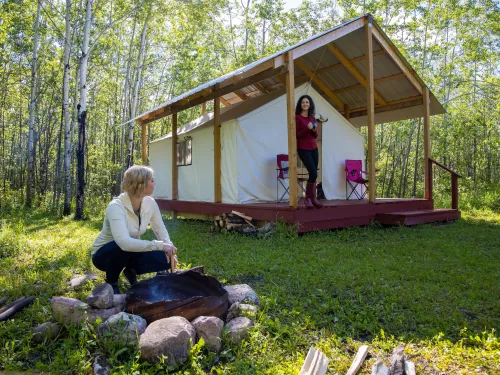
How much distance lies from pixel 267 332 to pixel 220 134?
5.08 m

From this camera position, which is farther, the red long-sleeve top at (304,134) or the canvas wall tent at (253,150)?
the canvas wall tent at (253,150)

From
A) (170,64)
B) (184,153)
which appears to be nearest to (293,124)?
(184,153)

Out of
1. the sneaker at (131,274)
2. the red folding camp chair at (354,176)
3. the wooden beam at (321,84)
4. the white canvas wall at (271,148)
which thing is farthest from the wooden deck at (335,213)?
the wooden beam at (321,84)

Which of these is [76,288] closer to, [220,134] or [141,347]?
[141,347]

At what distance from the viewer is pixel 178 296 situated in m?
2.56

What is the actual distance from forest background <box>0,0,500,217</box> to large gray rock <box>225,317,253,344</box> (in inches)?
266

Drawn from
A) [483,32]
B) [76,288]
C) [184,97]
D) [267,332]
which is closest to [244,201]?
[184,97]

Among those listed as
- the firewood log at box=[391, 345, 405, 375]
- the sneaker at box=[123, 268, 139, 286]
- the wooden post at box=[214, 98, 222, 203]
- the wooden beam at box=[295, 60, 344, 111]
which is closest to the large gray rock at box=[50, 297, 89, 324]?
the sneaker at box=[123, 268, 139, 286]

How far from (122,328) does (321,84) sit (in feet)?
25.5

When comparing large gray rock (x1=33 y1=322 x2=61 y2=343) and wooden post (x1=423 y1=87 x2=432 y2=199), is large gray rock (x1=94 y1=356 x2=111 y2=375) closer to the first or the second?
large gray rock (x1=33 y1=322 x2=61 y2=343)

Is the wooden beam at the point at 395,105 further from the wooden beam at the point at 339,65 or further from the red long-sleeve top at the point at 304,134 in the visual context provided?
the red long-sleeve top at the point at 304,134

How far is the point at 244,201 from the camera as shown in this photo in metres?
6.75

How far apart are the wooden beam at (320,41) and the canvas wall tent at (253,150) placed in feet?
5.19

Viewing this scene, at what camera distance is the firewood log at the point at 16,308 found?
7.91 ft
